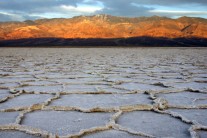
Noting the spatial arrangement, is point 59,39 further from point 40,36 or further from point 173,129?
point 173,129

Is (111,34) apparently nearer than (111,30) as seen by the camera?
Yes

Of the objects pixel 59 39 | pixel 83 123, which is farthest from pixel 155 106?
pixel 59 39

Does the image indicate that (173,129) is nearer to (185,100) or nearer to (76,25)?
(185,100)

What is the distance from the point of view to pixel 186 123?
1.88 m

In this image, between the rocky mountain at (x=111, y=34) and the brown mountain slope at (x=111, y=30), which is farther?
the brown mountain slope at (x=111, y=30)

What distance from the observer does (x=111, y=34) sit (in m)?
46.2

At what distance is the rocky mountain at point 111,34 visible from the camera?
41.1 m

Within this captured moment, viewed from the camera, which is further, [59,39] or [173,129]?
[59,39]

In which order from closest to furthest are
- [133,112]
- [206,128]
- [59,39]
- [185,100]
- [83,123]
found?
[206,128], [83,123], [133,112], [185,100], [59,39]

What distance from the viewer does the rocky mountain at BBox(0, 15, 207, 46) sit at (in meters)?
41.1

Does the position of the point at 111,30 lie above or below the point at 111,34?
above

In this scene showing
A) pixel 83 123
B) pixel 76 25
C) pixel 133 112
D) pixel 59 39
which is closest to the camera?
pixel 83 123

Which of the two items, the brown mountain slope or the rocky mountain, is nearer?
the rocky mountain

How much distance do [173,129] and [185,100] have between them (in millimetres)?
917
